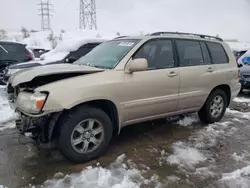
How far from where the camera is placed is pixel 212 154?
12.9 ft

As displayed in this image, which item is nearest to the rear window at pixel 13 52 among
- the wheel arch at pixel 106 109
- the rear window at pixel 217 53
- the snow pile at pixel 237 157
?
the wheel arch at pixel 106 109

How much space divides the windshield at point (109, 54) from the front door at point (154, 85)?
21cm

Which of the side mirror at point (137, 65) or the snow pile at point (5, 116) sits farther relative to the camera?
the snow pile at point (5, 116)

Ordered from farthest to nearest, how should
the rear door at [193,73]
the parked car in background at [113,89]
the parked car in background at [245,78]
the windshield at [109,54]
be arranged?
the parked car in background at [245,78], the rear door at [193,73], the windshield at [109,54], the parked car in background at [113,89]

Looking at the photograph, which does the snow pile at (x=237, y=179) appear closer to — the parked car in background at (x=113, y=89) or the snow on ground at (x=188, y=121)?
the parked car in background at (x=113, y=89)

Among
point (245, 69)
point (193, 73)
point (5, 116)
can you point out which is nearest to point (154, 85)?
point (193, 73)

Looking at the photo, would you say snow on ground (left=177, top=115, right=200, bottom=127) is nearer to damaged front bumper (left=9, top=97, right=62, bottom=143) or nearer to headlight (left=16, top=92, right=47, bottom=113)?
damaged front bumper (left=9, top=97, right=62, bottom=143)

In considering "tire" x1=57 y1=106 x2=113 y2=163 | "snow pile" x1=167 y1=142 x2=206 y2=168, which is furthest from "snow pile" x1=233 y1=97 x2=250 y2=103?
"tire" x1=57 y1=106 x2=113 y2=163

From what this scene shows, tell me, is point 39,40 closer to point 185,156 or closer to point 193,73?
point 193,73

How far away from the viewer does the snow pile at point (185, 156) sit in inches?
143

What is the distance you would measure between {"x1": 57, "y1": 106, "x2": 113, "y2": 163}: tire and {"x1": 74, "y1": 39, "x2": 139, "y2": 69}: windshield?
2.50ft

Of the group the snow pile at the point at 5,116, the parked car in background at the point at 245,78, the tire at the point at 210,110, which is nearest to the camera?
the snow pile at the point at 5,116

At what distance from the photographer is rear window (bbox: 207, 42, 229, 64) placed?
203 inches

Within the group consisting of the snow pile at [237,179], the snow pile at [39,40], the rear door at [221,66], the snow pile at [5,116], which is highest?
the snow pile at [39,40]
